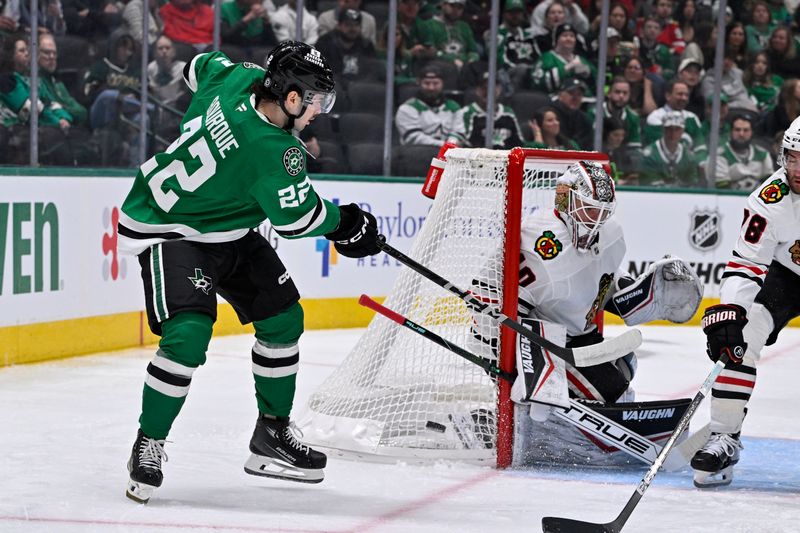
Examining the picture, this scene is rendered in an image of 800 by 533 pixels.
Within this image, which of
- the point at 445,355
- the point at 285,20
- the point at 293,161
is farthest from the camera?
the point at 285,20

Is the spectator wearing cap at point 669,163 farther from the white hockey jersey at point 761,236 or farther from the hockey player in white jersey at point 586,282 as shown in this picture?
the white hockey jersey at point 761,236

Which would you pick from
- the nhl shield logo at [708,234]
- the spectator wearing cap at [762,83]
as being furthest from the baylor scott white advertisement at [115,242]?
the spectator wearing cap at [762,83]

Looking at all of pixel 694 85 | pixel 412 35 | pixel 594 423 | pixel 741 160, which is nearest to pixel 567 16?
pixel 694 85

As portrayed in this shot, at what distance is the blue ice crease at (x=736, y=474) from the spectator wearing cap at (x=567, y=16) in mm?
4277

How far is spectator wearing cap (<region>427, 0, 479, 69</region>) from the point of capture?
729 centimetres

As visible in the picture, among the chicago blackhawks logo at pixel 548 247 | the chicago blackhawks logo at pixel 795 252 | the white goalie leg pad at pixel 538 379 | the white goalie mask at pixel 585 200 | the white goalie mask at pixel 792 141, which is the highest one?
the white goalie mask at pixel 792 141

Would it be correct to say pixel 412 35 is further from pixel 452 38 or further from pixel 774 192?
pixel 774 192

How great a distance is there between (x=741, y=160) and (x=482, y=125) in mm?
1636

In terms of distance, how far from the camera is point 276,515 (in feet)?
9.31

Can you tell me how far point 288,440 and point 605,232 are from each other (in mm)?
1111

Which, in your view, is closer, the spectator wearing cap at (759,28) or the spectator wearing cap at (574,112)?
the spectator wearing cap at (574,112)

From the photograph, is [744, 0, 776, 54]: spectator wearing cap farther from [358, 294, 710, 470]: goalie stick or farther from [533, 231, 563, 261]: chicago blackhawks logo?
[358, 294, 710, 470]: goalie stick

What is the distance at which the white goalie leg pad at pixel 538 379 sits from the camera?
130 inches

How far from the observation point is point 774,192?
3232mm
